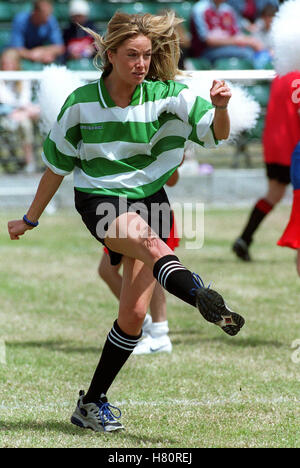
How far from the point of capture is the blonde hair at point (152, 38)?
3.46 meters

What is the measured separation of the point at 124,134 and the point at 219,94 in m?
0.45

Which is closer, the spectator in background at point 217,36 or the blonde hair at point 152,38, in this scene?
the blonde hair at point 152,38

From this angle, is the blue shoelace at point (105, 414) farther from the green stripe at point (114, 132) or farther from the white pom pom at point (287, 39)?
the white pom pom at point (287, 39)

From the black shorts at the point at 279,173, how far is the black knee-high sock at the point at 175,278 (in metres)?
4.44

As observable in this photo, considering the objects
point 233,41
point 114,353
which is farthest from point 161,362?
point 233,41

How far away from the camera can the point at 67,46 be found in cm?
A: 1192

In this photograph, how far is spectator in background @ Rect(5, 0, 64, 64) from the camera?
11.5m

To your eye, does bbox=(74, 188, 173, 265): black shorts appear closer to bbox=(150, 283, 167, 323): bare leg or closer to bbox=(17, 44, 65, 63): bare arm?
bbox=(150, 283, 167, 323): bare leg

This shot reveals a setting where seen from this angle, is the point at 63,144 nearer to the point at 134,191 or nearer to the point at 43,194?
the point at 43,194

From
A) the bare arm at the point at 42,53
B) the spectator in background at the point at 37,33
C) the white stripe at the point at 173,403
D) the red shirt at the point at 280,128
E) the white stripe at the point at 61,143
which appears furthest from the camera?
the spectator in background at the point at 37,33

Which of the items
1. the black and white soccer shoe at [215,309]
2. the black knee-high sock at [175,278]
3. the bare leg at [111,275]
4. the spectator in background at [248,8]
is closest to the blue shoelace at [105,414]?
the black knee-high sock at [175,278]

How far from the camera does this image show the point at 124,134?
3477 millimetres

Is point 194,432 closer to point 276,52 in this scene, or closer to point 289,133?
point 276,52

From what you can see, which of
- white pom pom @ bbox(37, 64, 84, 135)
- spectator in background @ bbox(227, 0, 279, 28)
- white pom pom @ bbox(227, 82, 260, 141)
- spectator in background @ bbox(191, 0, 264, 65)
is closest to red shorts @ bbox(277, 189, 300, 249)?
white pom pom @ bbox(227, 82, 260, 141)
